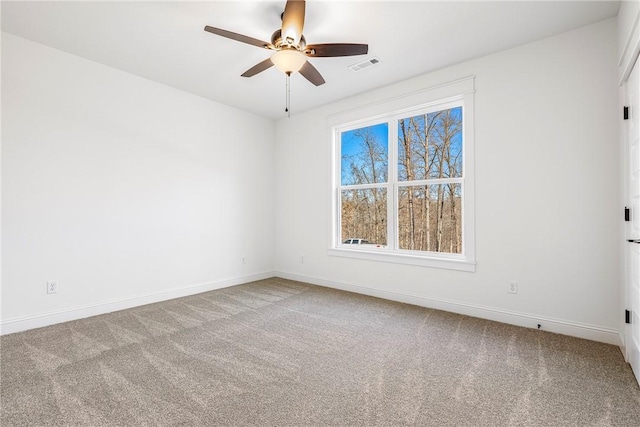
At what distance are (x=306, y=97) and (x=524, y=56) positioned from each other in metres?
2.65

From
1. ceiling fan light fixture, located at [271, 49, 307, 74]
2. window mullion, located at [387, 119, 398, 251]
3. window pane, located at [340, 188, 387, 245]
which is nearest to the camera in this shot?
ceiling fan light fixture, located at [271, 49, 307, 74]

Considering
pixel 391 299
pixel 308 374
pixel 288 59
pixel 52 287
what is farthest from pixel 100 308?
pixel 391 299

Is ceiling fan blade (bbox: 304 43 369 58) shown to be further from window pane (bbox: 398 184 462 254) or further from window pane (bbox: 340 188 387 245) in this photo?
window pane (bbox: 340 188 387 245)

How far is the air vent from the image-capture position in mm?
3332

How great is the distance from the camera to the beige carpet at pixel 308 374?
5.60ft

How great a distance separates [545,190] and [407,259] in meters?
1.63

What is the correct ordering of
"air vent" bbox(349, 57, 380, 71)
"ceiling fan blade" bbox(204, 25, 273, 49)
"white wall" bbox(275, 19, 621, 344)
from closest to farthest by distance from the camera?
"ceiling fan blade" bbox(204, 25, 273, 49) < "white wall" bbox(275, 19, 621, 344) < "air vent" bbox(349, 57, 380, 71)

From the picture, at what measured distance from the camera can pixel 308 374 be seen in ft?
7.07

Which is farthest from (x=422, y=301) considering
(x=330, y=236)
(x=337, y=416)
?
(x=337, y=416)

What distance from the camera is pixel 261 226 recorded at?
5266mm

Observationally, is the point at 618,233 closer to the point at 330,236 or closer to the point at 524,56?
the point at 524,56

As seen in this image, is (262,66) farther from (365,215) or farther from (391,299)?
(391,299)

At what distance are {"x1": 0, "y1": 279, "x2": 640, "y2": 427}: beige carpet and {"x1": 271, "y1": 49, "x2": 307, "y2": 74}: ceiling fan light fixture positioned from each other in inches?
94.1

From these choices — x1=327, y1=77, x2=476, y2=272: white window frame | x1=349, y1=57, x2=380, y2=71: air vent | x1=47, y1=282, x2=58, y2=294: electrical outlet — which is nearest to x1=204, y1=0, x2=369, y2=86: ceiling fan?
x1=349, y1=57, x2=380, y2=71: air vent
